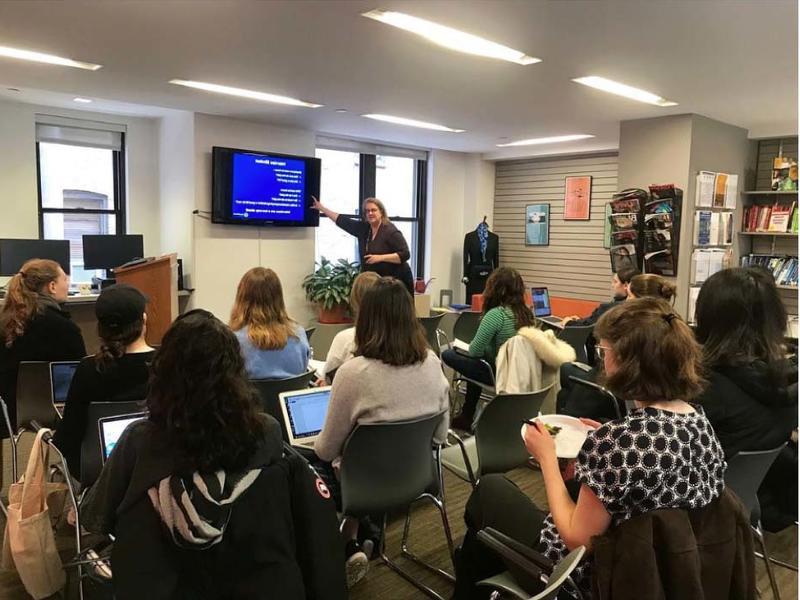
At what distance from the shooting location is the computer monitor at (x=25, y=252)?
18.2ft

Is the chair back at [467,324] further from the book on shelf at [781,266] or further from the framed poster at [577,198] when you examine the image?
the framed poster at [577,198]

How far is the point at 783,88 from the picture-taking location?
450cm

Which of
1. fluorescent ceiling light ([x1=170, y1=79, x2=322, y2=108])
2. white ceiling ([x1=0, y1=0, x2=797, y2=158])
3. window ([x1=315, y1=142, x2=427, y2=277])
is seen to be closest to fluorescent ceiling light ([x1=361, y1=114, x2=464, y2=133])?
white ceiling ([x1=0, y1=0, x2=797, y2=158])

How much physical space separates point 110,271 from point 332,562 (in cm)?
562

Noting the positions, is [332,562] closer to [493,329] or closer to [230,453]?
[230,453]

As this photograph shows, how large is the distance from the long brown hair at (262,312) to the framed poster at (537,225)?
5783 mm

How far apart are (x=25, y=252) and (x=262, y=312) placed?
3.83 meters

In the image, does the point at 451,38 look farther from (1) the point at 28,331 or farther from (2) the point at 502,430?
(1) the point at 28,331

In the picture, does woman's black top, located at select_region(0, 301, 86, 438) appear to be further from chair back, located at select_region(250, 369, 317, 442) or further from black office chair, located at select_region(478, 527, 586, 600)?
black office chair, located at select_region(478, 527, 586, 600)

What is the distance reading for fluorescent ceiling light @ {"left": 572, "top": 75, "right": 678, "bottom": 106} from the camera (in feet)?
14.3

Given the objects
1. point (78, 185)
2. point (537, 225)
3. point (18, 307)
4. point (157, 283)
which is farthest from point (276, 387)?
point (537, 225)

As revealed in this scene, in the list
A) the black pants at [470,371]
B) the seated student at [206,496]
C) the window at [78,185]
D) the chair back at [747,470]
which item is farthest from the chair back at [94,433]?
the window at [78,185]

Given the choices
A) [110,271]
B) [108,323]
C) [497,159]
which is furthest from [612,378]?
[497,159]

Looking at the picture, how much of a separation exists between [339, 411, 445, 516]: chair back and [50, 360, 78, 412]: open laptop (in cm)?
143
